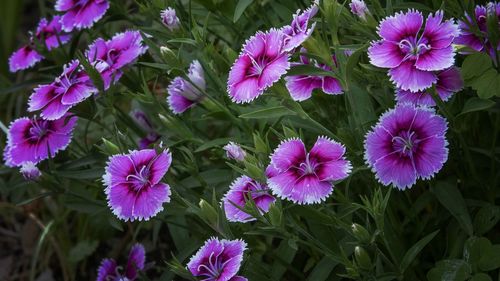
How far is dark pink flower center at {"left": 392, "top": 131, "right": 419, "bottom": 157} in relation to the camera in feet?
5.66

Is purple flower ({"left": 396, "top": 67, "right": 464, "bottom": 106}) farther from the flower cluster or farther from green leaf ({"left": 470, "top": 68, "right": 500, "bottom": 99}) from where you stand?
the flower cluster

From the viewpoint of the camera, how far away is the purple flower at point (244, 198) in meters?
1.74

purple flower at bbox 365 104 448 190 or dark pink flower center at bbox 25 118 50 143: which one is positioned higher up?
dark pink flower center at bbox 25 118 50 143

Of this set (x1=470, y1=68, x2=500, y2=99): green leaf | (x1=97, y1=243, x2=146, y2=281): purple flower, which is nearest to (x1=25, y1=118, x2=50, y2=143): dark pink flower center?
(x1=97, y1=243, x2=146, y2=281): purple flower

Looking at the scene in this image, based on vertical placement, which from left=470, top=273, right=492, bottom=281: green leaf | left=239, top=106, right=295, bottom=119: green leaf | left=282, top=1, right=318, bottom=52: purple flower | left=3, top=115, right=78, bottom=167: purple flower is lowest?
left=470, top=273, right=492, bottom=281: green leaf

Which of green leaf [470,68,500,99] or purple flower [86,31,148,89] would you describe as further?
purple flower [86,31,148,89]

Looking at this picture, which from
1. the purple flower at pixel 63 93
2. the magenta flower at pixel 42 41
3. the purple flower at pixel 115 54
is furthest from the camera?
the magenta flower at pixel 42 41

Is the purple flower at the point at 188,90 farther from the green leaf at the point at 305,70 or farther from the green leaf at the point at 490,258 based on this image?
the green leaf at the point at 490,258

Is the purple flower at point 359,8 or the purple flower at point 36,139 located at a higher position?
the purple flower at point 36,139

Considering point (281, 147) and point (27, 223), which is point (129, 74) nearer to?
point (281, 147)

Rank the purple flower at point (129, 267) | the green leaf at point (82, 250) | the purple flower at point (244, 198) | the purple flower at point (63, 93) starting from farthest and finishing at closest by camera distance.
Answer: the green leaf at point (82, 250) → the purple flower at point (129, 267) → the purple flower at point (63, 93) → the purple flower at point (244, 198)

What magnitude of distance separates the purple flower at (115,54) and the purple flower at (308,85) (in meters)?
0.53

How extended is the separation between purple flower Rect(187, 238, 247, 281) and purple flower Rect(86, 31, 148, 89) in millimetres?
629

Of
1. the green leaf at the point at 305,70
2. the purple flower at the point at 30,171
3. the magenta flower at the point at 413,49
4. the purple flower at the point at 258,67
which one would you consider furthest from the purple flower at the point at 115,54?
the magenta flower at the point at 413,49
